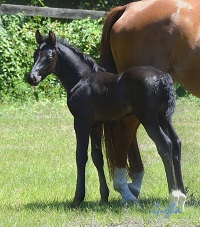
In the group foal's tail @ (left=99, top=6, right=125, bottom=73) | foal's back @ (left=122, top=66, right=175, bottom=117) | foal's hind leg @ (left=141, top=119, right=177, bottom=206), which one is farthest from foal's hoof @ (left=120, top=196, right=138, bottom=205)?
foal's tail @ (left=99, top=6, right=125, bottom=73)

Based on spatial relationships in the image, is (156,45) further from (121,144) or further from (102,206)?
(102,206)

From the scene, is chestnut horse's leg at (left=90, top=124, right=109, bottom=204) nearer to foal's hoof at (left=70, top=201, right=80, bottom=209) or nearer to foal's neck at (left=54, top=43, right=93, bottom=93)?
foal's hoof at (left=70, top=201, right=80, bottom=209)

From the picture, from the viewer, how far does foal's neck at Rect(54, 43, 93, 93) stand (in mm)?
6301

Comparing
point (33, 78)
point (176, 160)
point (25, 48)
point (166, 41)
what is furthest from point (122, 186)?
point (25, 48)

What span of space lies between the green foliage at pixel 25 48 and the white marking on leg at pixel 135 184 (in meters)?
6.73

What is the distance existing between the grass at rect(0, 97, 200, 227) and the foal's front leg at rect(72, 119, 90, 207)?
143 millimetres

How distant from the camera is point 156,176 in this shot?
7762 millimetres

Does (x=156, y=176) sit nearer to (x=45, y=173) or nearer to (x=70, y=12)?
(x=45, y=173)

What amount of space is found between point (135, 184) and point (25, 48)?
7191mm

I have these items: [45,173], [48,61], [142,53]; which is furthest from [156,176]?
[48,61]

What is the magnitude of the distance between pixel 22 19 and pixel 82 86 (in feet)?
26.4

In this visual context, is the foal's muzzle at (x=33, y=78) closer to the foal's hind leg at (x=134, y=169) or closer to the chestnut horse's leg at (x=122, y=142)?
the chestnut horse's leg at (x=122, y=142)

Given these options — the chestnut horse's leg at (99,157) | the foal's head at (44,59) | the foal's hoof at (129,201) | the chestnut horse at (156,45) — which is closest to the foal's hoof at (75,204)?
the chestnut horse's leg at (99,157)

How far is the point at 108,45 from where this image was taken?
22.5ft
